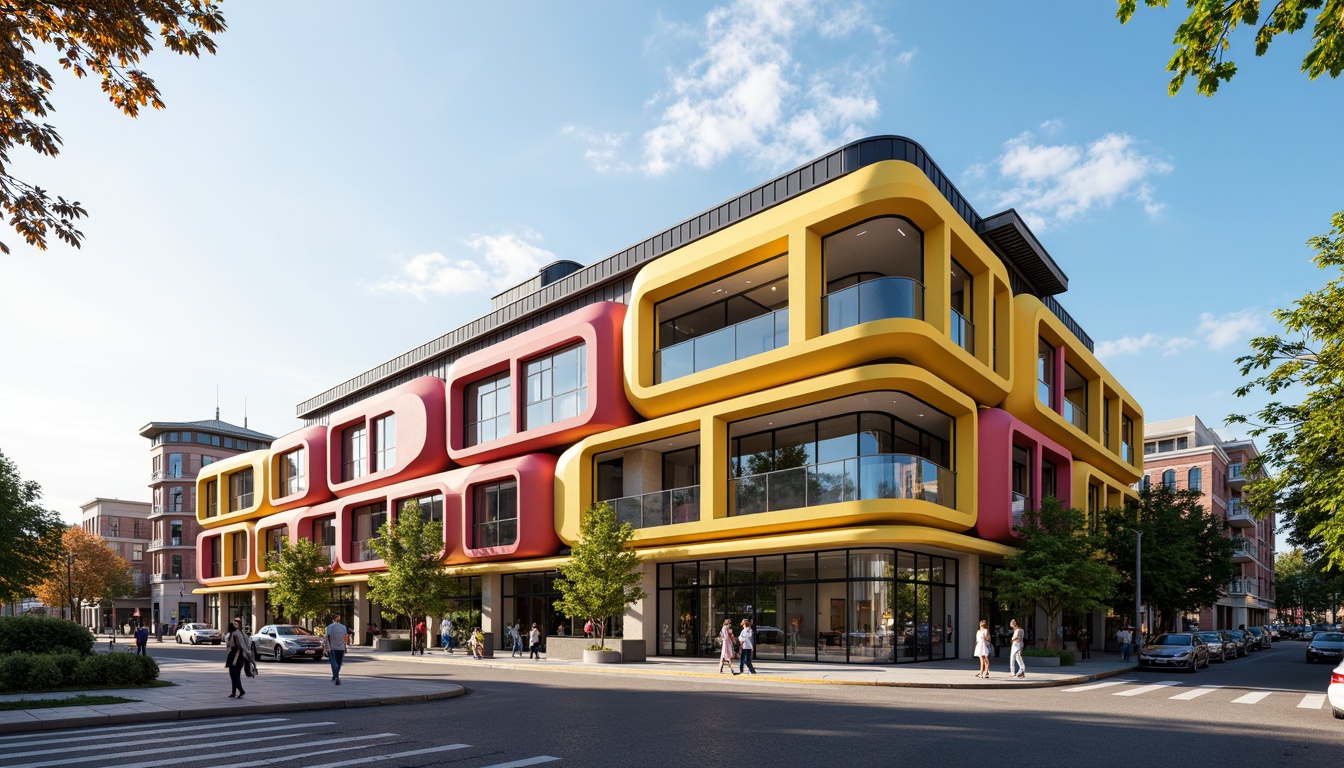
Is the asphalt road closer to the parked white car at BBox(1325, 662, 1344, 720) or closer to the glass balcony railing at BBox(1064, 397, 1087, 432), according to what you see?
the parked white car at BBox(1325, 662, 1344, 720)

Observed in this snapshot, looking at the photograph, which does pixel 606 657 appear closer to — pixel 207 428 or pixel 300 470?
pixel 300 470

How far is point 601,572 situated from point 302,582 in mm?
22189

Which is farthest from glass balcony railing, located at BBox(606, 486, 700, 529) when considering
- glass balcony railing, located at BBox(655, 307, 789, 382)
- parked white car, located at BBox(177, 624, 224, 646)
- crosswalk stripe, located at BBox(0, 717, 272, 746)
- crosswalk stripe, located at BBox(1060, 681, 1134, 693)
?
parked white car, located at BBox(177, 624, 224, 646)

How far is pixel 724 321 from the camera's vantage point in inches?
1336

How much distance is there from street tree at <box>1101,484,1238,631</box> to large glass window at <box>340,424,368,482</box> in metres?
34.8

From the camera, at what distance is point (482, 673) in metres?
27.2

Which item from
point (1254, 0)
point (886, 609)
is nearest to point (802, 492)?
point (886, 609)

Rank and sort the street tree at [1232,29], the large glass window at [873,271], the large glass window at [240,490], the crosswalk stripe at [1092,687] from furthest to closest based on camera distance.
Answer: the large glass window at [240,490]
the large glass window at [873,271]
the crosswalk stripe at [1092,687]
the street tree at [1232,29]

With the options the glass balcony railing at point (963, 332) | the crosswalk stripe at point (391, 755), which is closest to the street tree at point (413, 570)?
the glass balcony railing at point (963, 332)

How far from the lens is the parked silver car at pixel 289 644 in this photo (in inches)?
1339

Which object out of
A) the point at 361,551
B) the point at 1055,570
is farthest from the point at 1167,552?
the point at 361,551

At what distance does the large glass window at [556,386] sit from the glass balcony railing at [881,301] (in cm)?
1144

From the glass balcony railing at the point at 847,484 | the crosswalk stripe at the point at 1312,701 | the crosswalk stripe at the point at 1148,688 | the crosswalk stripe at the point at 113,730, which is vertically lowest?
the crosswalk stripe at the point at 1148,688

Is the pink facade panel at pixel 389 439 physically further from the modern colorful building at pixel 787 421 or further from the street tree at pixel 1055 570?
the street tree at pixel 1055 570
